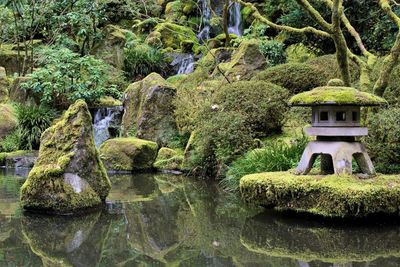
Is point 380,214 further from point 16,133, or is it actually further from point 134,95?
point 16,133

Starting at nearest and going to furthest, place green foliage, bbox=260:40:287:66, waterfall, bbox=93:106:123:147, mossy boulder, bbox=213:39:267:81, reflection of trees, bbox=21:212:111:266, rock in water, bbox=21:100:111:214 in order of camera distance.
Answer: reflection of trees, bbox=21:212:111:266, rock in water, bbox=21:100:111:214, mossy boulder, bbox=213:39:267:81, green foliage, bbox=260:40:287:66, waterfall, bbox=93:106:123:147

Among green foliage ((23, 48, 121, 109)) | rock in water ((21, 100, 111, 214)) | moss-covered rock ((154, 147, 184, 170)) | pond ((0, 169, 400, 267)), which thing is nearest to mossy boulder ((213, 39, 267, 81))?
moss-covered rock ((154, 147, 184, 170))

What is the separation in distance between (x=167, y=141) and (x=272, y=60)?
4.67m

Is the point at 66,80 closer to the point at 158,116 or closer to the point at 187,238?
the point at 158,116

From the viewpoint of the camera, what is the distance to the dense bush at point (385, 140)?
25.6ft

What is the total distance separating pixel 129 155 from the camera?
13172 millimetres

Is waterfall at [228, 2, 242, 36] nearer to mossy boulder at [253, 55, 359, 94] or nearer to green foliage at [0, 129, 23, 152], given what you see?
mossy boulder at [253, 55, 359, 94]

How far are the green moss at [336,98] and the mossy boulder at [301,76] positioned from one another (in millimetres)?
4790

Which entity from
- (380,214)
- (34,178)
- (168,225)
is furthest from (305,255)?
(34,178)

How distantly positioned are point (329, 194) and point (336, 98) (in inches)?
56.0

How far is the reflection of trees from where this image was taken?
545cm

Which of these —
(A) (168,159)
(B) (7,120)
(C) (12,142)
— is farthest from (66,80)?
(A) (168,159)

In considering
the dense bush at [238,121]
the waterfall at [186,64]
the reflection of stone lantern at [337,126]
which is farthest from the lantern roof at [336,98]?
the waterfall at [186,64]

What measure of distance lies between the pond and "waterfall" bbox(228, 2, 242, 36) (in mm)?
14980
